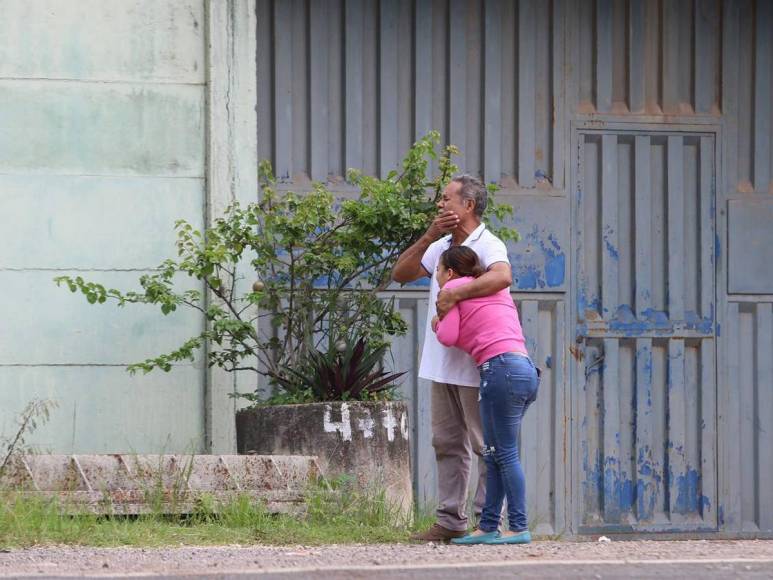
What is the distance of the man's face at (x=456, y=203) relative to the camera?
24.4ft

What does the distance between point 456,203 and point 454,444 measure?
1138 mm

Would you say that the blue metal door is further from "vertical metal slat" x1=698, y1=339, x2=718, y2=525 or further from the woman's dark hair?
the woman's dark hair

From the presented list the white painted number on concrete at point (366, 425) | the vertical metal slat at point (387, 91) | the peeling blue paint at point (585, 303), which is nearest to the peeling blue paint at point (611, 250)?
the peeling blue paint at point (585, 303)

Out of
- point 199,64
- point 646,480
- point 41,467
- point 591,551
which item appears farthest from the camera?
point 646,480

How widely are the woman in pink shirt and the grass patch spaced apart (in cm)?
55

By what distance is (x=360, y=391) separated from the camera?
8367 millimetres

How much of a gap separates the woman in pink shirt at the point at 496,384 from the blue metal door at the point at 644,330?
269 cm

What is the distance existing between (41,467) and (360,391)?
1749 millimetres

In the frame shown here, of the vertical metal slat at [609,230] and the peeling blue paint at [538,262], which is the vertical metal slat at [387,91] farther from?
the vertical metal slat at [609,230]

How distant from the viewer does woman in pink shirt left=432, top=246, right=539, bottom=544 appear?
23.1 ft

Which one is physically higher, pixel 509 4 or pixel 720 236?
pixel 509 4

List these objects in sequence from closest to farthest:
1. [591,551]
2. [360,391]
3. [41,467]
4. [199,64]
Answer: [591,551] → [41,467] → [360,391] → [199,64]

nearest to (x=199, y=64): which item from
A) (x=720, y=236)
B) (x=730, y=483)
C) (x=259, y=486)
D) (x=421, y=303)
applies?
(x=421, y=303)

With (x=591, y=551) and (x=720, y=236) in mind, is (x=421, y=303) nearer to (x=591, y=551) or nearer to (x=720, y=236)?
(x=720, y=236)
